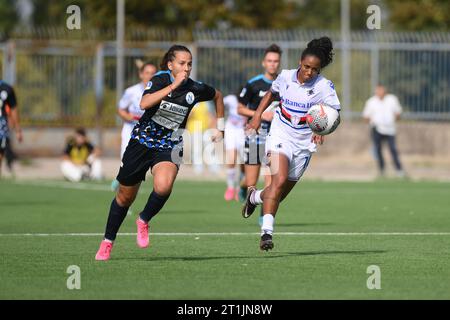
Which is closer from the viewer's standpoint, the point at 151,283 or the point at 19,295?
the point at 19,295

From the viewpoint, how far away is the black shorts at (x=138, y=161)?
39.8 feet

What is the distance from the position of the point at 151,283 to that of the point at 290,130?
326 centimetres

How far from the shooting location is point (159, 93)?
38.8ft

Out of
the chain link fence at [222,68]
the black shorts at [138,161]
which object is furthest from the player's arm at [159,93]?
the chain link fence at [222,68]

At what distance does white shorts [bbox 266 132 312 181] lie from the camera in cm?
1285

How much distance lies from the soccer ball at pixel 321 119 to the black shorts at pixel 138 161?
1503 millimetres

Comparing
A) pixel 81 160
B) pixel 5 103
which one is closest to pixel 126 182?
pixel 5 103

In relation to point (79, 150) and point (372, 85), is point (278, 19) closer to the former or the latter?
point (372, 85)

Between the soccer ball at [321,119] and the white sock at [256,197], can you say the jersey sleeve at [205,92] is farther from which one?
the white sock at [256,197]

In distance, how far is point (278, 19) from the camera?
48656 mm

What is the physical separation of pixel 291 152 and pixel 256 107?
15.0ft

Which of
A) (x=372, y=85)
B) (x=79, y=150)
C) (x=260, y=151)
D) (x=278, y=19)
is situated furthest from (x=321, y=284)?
(x=278, y=19)

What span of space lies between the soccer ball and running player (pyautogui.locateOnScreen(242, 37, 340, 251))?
0.23 metres

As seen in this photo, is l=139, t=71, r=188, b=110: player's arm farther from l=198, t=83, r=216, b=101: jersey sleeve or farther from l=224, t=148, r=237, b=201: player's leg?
l=224, t=148, r=237, b=201: player's leg
